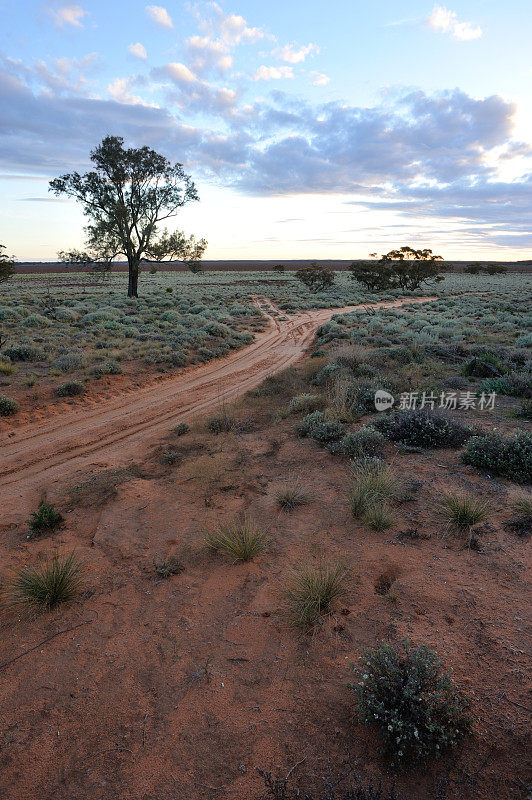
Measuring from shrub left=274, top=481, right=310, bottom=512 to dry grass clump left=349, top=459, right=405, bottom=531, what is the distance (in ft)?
2.13

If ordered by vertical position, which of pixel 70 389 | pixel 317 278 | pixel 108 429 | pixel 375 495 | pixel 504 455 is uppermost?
pixel 317 278

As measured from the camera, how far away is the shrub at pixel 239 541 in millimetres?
4703

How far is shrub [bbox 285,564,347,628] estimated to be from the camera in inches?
149

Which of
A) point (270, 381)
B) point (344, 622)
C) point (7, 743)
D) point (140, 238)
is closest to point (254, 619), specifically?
point (344, 622)

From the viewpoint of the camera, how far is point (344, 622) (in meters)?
3.77

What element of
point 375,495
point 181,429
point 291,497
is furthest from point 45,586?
point 181,429

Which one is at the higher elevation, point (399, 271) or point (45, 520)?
point (399, 271)

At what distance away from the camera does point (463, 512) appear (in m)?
5.01

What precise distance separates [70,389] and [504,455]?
10069 millimetres

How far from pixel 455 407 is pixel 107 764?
27.5 ft

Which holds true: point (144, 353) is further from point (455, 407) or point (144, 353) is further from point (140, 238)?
point (140, 238)

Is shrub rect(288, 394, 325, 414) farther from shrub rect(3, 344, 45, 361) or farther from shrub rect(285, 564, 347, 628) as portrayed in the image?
shrub rect(3, 344, 45, 361)

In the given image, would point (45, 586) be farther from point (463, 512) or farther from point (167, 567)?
point (463, 512)

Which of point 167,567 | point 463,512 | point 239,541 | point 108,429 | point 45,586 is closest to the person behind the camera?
point 45,586
